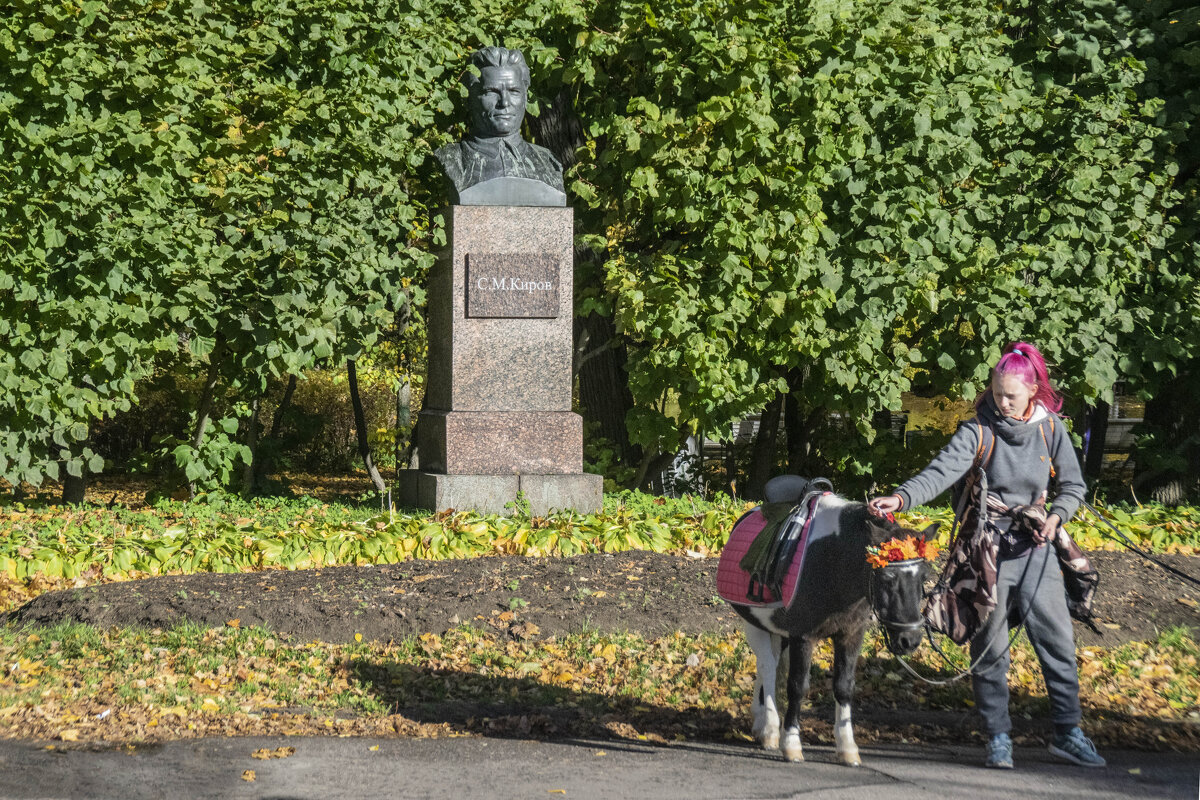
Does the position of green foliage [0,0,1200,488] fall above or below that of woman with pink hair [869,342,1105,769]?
above

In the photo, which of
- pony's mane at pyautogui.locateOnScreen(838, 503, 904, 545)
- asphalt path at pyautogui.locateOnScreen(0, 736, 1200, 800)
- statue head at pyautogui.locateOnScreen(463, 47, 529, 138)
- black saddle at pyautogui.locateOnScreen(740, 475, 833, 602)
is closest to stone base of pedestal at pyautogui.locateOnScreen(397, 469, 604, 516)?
statue head at pyautogui.locateOnScreen(463, 47, 529, 138)

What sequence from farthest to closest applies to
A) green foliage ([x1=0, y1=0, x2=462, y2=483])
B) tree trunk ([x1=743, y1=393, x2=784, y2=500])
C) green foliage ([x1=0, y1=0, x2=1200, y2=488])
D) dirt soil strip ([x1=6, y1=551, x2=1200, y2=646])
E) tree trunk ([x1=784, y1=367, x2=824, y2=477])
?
tree trunk ([x1=784, y1=367, x2=824, y2=477]) < tree trunk ([x1=743, y1=393, x2=784, y2=500]) < green foliage ([x1=0, y1=0, x2=1200, y2=488]) < green foliage ([x1=0, y1=0, x2=462, y2=483]) < dirt soil strip ([x1=6, y1=551, x2=1200, y2=646])

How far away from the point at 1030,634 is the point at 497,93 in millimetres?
6613

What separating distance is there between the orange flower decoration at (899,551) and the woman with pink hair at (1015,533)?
506mm

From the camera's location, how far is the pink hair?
463cm

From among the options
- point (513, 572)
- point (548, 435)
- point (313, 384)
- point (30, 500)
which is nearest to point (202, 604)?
point (513, 572)

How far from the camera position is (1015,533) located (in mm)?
4621

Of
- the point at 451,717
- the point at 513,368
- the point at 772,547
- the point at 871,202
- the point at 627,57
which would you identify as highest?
the point at 627,57

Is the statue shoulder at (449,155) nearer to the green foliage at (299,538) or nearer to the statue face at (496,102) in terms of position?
the statue face at (496,102)

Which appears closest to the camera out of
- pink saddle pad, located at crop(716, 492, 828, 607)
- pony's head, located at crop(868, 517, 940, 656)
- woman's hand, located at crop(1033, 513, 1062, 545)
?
pony's head, located at crop(868, 517, 940, 656)

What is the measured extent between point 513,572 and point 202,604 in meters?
1.76

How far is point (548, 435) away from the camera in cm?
964

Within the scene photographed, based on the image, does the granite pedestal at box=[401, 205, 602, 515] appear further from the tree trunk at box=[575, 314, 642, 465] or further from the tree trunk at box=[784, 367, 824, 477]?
the tree trunk at box=[784, 367, 824, 477]

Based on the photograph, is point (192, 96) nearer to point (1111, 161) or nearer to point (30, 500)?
point (30, 500)
